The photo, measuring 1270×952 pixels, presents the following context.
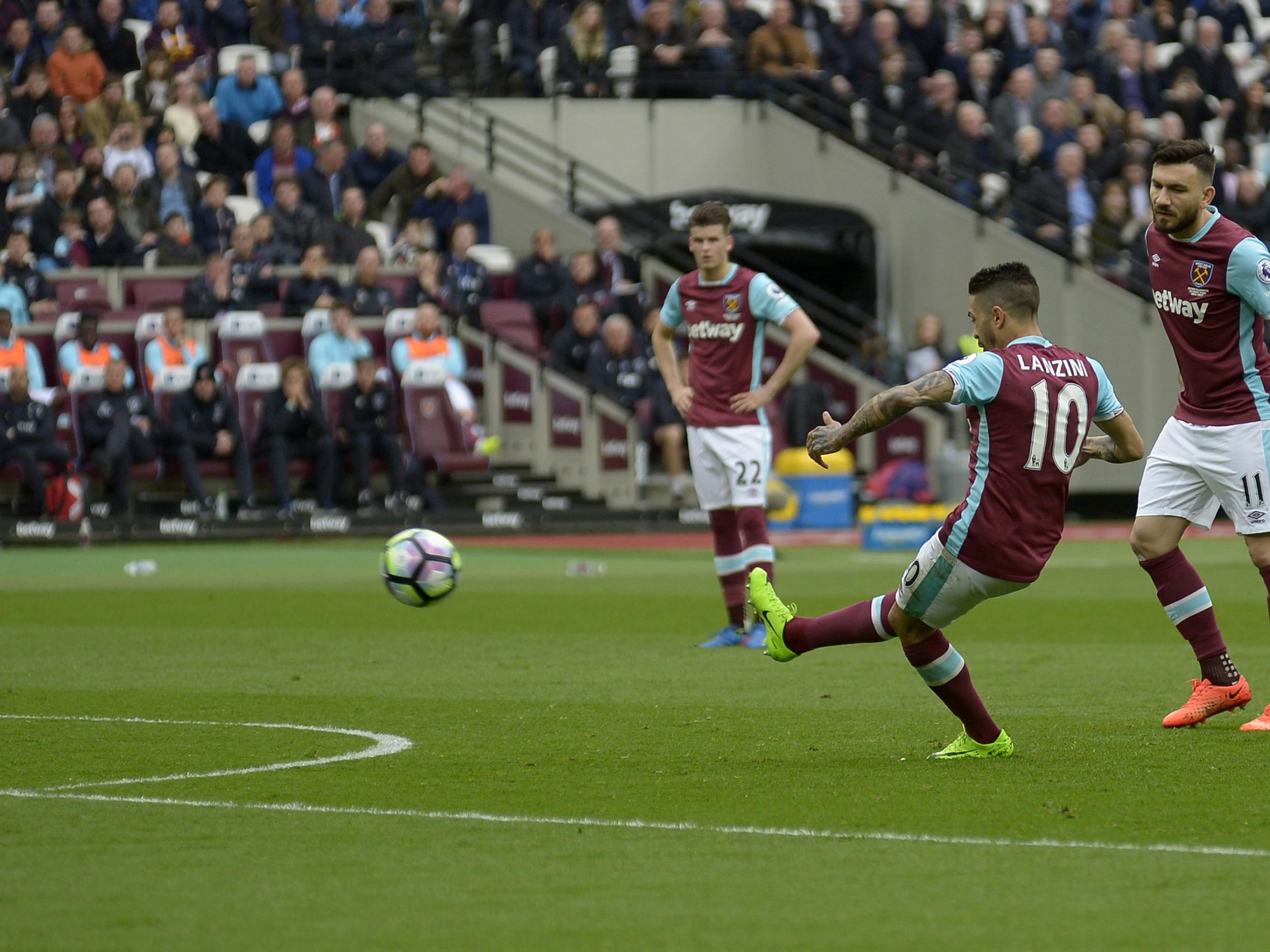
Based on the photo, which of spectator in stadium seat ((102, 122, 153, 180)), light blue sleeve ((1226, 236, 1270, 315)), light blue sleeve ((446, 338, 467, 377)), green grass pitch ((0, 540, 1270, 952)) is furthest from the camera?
spectator in stadium seat ((102, 122, 153, 180))

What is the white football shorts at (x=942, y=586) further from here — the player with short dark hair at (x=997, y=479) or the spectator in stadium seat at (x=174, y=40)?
the spectator in stadium seat at (x=174, y=40)

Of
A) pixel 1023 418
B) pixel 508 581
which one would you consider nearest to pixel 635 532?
pixel 508 581

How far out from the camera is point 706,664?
10.8m

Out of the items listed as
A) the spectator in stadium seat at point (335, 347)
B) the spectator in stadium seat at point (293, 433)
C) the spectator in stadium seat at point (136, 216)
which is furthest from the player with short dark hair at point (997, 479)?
the spectator in stadium seat at point (136, 216)

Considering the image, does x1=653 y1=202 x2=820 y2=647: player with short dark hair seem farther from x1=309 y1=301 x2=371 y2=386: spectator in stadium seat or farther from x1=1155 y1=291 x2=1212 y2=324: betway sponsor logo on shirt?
x1=309 y1=301 x2=371 y2=386: spectator in stadium seat

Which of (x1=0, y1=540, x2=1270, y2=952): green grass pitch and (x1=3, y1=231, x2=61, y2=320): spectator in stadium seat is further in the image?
(x1=3, y1=231, x2=61, y2=320): spectator in stadium seat

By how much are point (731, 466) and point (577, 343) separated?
12476 mm

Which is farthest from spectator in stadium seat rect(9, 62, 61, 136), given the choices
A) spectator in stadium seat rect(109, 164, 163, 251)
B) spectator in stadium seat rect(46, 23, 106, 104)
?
spectator in stadium seat rect(109, 164, 163, 251)

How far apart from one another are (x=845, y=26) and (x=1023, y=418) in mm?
23407

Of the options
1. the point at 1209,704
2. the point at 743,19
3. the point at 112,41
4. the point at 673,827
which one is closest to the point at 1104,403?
the point at 1209,704

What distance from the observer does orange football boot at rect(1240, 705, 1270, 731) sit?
789cm

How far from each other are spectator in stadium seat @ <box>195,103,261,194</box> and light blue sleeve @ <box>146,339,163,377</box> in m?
3.92

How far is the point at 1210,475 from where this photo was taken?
8117 millimetres

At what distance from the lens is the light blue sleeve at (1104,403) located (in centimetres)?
715
